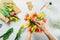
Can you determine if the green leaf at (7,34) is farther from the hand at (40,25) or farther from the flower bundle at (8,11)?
the hand at (40,25)

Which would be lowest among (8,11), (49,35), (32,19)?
(49,35)

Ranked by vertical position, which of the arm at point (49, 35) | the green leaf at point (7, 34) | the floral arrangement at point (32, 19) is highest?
the floral arrangement at point (32, 19)

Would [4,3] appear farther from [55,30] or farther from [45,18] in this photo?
[55,30]

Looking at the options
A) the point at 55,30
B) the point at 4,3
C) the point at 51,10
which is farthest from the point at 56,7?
the point at 4,3

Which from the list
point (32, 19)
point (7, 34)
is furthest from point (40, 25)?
point (7, 34)

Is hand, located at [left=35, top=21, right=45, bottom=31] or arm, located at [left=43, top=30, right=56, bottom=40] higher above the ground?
hand, located at [left=35, top=21, right=45, bottom=31]

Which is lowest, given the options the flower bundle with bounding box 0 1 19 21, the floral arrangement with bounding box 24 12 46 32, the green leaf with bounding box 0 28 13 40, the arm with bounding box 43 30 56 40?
the arm with bounding box 43 30 56 40

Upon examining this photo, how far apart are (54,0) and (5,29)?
518mm

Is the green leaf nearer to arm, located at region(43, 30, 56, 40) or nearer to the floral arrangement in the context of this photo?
the floral arrangement

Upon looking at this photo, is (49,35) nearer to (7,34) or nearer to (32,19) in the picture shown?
(32,19)

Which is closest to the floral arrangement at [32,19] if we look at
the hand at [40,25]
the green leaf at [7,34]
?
the hand at [40,25]

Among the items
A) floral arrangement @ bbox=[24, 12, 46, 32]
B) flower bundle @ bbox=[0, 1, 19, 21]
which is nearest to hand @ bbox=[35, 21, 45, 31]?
floral arrangement @ bbox=[24, 12, 46, 32]

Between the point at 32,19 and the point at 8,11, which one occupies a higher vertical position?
the point at 8,11

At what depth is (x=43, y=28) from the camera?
1332 millimetres
